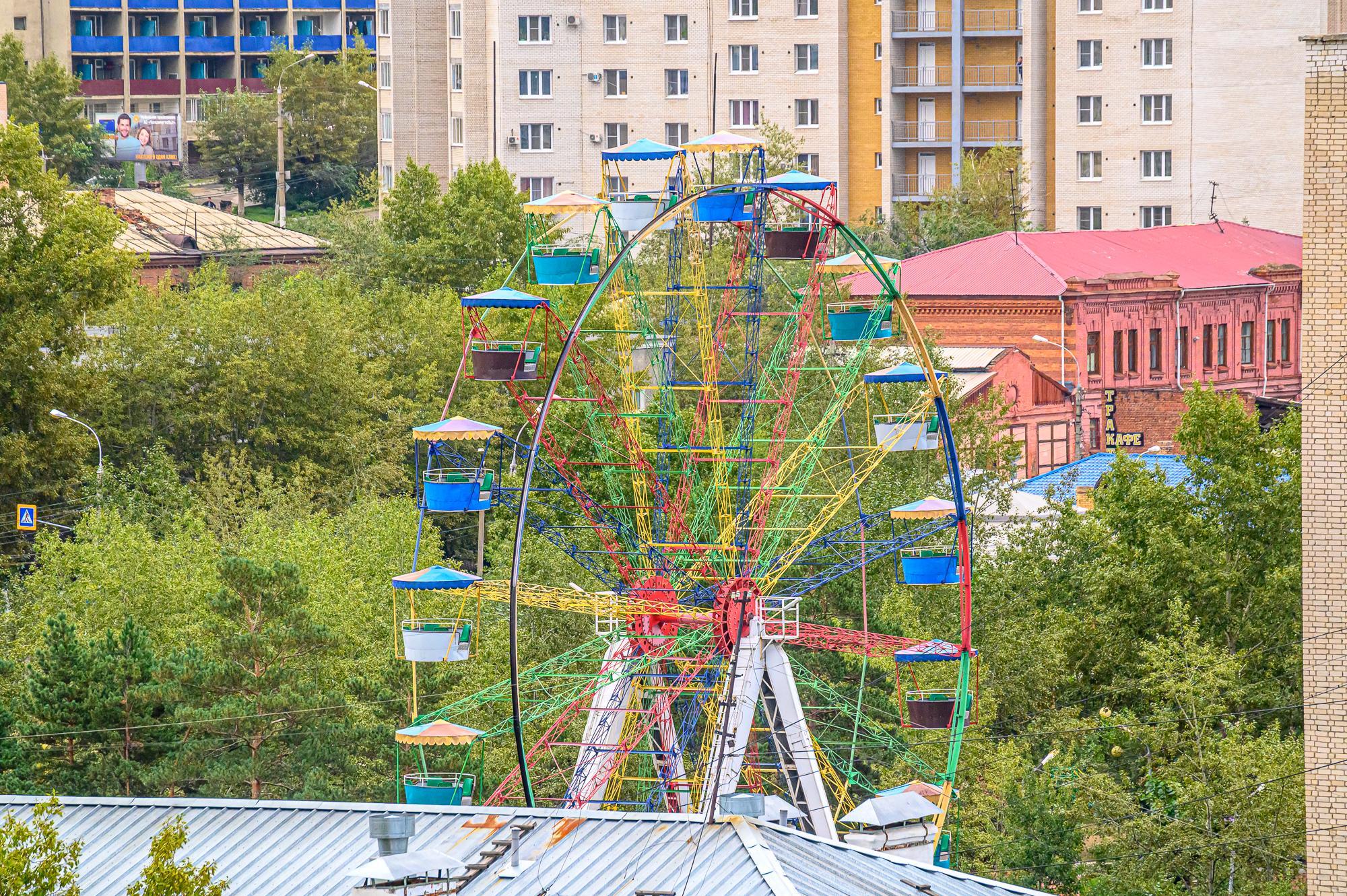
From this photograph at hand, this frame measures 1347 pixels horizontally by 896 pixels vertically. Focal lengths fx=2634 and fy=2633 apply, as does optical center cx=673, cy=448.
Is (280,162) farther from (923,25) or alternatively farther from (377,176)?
(923,25)

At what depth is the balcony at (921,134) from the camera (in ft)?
446

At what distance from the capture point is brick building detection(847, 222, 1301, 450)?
4031 inches

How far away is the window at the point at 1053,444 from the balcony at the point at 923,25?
39994 millimetres

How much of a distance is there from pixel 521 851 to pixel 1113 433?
68.9 m

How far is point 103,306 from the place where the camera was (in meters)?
91.6

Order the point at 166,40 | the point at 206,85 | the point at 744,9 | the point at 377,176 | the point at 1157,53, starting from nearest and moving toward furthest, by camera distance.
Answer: the point at 1157,53, the point at 744,9, the point at 377,176, the point at 166,40, the point at 206,85

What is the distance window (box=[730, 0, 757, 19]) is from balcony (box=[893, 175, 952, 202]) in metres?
11.4

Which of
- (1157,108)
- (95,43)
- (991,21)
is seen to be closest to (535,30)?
(991,21)

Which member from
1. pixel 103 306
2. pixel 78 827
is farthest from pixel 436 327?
pixel 78 827

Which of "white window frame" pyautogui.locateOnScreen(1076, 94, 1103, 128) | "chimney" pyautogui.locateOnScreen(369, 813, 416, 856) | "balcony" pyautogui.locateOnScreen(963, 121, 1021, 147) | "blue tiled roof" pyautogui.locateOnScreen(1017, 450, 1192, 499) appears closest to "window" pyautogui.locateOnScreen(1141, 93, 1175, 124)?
"white window frame" pyautogui.locateOnScreen(1076, 94, 1103, 128)

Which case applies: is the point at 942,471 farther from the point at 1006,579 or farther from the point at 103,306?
the point at 103,306

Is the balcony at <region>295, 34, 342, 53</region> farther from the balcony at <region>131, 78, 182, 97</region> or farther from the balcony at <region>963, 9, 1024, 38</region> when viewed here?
the balcony at <region>963, 9, 1024, 38</region>

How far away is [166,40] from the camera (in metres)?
194

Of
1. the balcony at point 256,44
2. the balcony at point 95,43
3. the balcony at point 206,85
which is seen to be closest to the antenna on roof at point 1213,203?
the balcony at point 256,44
